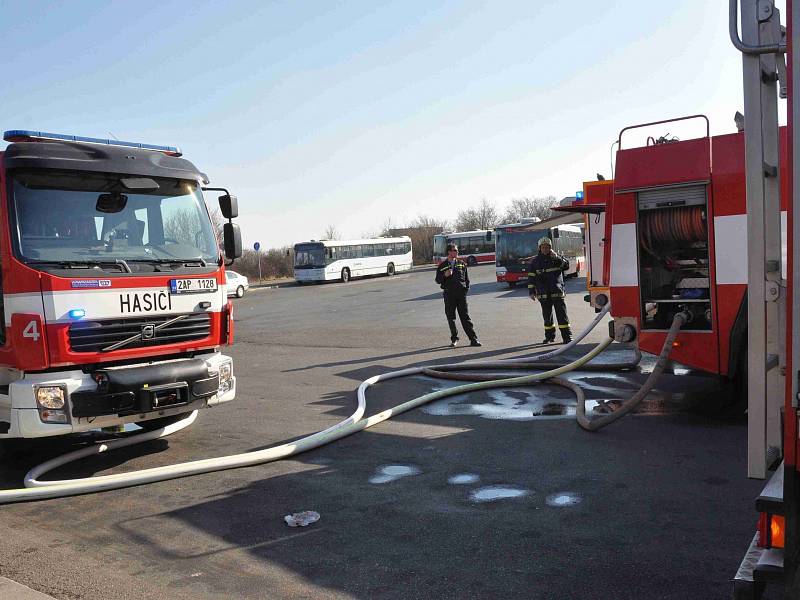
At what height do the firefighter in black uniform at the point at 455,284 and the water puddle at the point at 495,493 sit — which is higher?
the firefighter in black uniform at the point at 455,284

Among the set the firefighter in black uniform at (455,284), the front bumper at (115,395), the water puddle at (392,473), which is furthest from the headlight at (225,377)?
the firefighter in black uniform at (455,284)

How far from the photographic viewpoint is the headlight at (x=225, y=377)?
6.83 meters

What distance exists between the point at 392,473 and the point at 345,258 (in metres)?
40.5

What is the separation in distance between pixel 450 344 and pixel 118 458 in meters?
8.48

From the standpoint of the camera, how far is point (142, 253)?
644 cm

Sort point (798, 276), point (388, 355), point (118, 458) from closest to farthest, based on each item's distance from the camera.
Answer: point (798, 276) → point (118, 458) → point (388, 355)

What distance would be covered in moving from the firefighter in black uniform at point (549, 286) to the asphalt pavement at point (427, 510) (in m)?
4.18

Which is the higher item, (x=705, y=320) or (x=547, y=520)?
(x=705, y=320)

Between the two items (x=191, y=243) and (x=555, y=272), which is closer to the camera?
(x=191, y=243)

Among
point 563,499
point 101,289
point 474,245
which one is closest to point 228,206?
point 101,289

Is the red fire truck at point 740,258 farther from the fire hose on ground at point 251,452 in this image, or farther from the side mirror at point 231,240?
the side mirror at point 231,240

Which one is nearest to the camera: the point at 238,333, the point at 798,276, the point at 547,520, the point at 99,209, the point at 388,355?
the point at 798,276

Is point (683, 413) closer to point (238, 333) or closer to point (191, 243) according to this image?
point (191, 243)

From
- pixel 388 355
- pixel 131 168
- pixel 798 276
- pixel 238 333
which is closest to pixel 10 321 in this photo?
pixel 131 168
